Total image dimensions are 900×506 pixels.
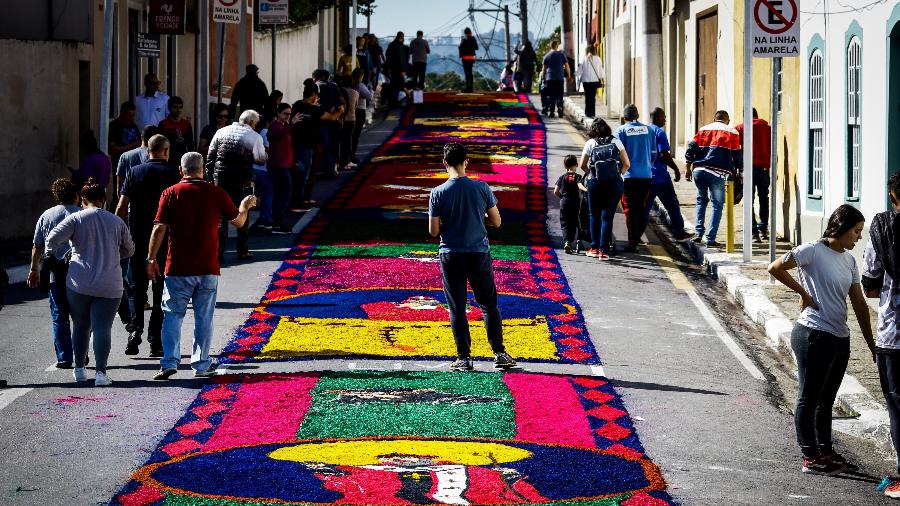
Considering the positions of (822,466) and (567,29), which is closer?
(822,466)

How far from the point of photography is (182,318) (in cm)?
1266

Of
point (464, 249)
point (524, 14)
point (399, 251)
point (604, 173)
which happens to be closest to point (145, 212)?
point (464, 249)

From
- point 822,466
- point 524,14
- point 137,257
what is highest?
point 524,14

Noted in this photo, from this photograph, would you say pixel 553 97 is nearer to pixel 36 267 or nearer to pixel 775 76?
pixel 775 76

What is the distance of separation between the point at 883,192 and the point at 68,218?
29.9 feet

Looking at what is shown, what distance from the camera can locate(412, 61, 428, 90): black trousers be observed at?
163 ft

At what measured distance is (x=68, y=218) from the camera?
12.5 metres

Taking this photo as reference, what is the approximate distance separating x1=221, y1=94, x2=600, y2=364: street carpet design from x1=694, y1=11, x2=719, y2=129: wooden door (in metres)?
3.25

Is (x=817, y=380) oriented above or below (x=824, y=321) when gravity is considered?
below

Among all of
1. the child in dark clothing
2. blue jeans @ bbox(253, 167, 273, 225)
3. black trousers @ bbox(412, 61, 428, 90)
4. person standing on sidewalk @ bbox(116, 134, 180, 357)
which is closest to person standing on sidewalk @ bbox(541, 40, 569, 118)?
black trousers @ bbox(412, 61, 428, 90)

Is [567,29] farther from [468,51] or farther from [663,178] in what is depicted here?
[663,178]

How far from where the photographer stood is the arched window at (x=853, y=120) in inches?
744

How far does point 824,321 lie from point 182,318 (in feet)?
17.0

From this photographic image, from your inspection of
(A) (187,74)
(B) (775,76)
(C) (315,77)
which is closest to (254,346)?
(B) (775,76)
